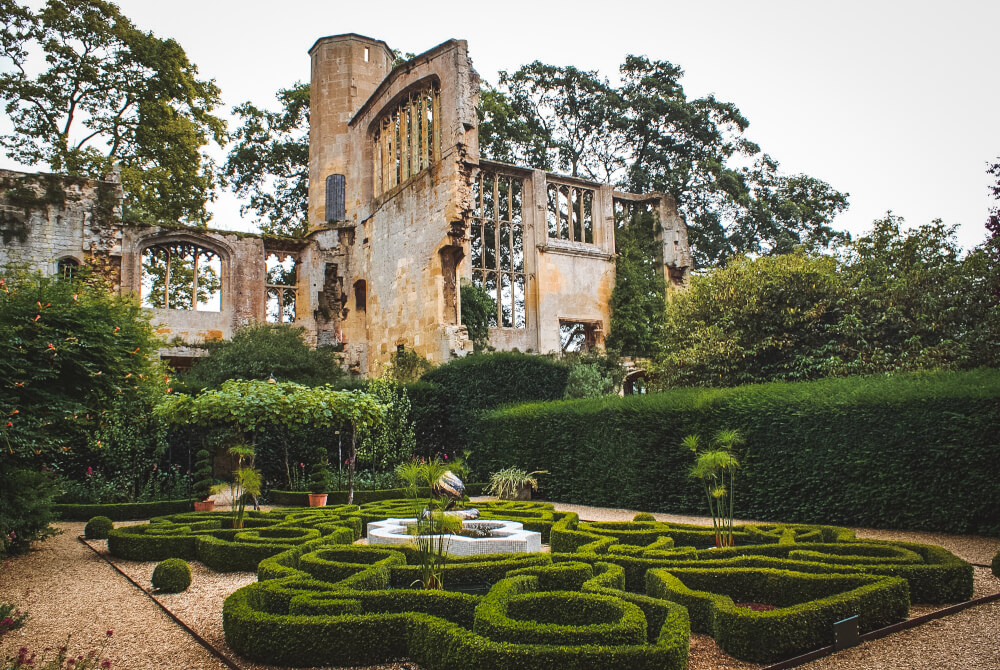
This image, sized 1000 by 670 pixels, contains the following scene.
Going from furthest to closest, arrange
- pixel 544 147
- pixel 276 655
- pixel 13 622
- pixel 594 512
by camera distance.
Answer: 1. pixel 544 147
2. pixel 594 512
3. pixel 276 655
4. pixel 13 622

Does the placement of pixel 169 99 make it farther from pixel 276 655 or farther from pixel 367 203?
pixel 276 655

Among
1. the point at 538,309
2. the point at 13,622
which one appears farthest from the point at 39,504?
the point at 538,309

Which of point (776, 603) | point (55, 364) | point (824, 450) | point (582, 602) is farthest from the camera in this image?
point (824, 450)

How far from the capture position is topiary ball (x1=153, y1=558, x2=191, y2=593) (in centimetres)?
585

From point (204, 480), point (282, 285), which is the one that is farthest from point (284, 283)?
point (204, 480)

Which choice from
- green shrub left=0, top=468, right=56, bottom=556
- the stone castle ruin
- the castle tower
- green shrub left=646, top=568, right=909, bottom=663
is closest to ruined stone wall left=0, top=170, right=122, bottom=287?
the stone castle ruin

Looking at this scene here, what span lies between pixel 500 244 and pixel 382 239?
17.5 feet

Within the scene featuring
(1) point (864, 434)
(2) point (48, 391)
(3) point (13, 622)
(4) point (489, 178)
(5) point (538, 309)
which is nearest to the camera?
(3) point (13, 622)

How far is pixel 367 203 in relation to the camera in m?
25.9

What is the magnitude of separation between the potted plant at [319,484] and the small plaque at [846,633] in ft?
31.1

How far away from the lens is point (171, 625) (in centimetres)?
490

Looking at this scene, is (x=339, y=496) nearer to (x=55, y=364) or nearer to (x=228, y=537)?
(x=228, y=537)

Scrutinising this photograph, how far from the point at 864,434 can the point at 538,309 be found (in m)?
16.7

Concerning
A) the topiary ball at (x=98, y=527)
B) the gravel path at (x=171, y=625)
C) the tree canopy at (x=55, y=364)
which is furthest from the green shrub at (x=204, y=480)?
the gravel path at (x=171, y=625)
